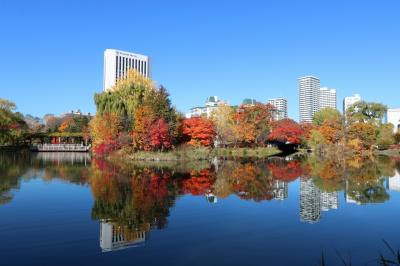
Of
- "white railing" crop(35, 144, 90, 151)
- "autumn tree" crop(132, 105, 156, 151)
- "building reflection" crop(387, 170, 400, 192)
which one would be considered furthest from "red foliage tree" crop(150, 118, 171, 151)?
"white railing" crop(35, 144, 90, 151)

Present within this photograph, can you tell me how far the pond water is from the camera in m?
7.37

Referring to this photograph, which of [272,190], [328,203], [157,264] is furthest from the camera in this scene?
[272,190]

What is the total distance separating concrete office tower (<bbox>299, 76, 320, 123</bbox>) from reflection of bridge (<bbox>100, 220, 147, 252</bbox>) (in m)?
170

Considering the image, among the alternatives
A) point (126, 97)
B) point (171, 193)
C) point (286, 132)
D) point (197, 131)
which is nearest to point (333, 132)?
point (286, 132)

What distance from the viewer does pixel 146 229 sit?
928cm

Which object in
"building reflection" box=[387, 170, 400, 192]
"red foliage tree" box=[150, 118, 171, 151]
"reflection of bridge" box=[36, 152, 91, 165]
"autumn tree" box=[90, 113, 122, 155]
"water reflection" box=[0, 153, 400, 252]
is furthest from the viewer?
"autumn tree" box=[90, 113, 122, 155]

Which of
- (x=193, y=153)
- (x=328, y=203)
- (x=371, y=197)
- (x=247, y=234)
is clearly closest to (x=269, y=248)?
(x=247, y=234)

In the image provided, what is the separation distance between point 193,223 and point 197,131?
1079 inches

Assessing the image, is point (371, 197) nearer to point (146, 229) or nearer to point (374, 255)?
point (374, 255)

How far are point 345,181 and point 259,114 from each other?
2932cm

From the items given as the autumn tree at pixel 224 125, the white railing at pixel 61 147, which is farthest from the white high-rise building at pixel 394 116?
the white railing at pixel 61 147

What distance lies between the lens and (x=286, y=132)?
172 feet

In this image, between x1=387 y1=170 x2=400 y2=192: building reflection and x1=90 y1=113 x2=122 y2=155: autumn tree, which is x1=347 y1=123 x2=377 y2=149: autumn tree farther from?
x1=90 y1=113 x2=122 y2=155: autumn tree

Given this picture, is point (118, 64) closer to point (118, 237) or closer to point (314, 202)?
point (314, 202)
